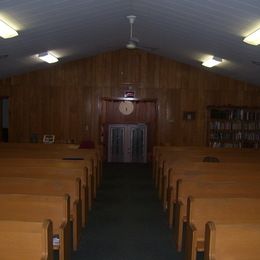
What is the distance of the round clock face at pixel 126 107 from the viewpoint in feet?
36.2

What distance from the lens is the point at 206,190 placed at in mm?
3377

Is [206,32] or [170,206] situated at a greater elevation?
[206,32]

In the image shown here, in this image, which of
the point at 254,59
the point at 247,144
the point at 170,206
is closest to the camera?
the point at 170,206

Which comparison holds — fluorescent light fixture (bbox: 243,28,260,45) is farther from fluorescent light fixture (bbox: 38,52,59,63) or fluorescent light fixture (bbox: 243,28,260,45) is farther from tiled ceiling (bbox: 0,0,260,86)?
fluorescent light fixture (bbox: 38,52,59,63)

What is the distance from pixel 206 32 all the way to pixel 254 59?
1.63 meters

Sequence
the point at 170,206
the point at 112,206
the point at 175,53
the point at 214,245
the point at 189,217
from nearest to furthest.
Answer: the point at 214,245, the point at 189,217, the point at 170,206, the point at 112,206, the point at 175,53

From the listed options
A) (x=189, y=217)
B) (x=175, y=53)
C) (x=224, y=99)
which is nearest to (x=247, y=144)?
(x=224, y=99)

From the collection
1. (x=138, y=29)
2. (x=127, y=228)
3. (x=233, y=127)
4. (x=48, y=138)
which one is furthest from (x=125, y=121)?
(x=127, y=228)

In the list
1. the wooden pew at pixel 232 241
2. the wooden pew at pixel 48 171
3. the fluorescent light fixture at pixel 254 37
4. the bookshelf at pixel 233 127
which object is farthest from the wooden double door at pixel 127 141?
the wooden pew at pixel 232 241

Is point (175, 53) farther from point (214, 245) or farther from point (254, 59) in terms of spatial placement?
point (214, 245)

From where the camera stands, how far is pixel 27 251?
6.47 feet

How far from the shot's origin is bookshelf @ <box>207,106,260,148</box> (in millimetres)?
10055

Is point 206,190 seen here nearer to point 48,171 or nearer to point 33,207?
point 33,207

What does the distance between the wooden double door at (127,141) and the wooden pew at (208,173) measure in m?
6.01
